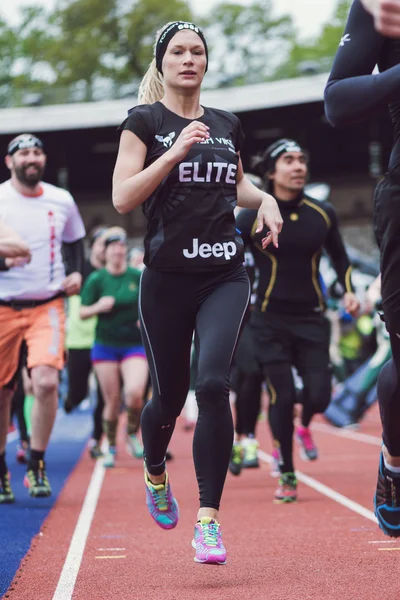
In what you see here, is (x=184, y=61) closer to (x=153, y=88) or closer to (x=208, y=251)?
(x=153, y=88)

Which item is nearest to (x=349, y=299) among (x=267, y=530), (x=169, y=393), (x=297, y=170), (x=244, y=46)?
(x=297, y=170)

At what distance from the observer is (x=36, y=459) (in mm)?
7766

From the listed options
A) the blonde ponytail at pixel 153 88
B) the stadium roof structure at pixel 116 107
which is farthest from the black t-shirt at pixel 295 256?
the stadium roof structure at pixel 116 107

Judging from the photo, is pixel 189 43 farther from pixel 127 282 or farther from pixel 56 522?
pixel 127 282

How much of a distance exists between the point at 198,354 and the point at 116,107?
37747 mm

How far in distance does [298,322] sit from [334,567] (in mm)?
3276

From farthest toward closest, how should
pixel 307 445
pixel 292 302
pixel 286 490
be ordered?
pixel 307 445, pixel 292 302, pixel 286 490

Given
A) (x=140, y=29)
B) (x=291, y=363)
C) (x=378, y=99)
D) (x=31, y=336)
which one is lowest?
(x=291, y=363)

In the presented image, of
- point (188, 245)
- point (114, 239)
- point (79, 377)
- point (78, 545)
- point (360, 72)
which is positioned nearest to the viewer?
point (360, 72)

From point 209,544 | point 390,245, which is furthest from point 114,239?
point 390,245

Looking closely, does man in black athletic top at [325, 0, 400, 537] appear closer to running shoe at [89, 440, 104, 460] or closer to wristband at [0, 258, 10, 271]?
wristband at [0, 258, 10, 271]

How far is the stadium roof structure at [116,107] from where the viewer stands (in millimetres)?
39594

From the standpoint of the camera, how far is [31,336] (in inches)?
300

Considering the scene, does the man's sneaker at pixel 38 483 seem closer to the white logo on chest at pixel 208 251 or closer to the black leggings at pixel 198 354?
the black leggings at pixel 198 354
